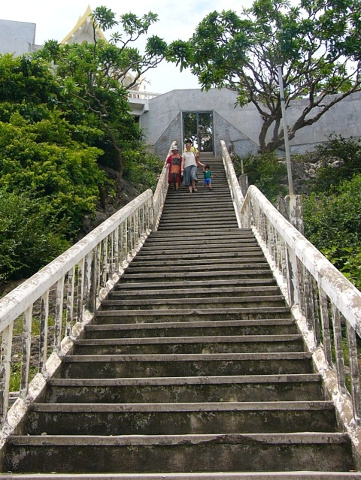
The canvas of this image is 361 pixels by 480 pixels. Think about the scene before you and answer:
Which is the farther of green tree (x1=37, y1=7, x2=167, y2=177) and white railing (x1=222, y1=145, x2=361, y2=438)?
green tree (x1=37, y1=7, x2=167, y2=177)

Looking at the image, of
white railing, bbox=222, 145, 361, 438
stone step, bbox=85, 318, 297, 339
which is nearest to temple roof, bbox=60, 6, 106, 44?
white railing, bbox=222, 145, 361, 438

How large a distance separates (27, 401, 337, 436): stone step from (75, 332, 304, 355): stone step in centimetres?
88

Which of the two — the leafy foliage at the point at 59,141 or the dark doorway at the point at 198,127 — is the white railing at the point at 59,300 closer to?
the leafy foliage at the point at 59,141

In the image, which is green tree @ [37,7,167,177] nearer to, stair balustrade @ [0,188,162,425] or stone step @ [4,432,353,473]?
stair balustrade @ [0,188,162,425]

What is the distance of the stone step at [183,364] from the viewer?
11.7ft

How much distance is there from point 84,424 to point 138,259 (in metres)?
3.87

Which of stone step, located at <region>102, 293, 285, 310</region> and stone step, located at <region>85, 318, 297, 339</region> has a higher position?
stone step, located at <region>102, 293, 285, 310</region>

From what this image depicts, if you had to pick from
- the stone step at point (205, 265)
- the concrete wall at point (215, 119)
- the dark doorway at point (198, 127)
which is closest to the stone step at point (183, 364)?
the stone step at point (205, 265)

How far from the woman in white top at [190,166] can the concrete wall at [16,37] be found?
989 centimetres

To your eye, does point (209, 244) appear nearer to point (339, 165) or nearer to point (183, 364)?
point (183, 364)

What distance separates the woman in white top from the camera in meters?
11.7

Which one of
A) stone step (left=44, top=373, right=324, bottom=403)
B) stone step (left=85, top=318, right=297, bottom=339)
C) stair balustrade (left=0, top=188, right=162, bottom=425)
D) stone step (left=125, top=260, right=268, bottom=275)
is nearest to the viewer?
stair balustrade (left=0, top=188, right=162, bottom=425)

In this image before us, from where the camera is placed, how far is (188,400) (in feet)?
10.7

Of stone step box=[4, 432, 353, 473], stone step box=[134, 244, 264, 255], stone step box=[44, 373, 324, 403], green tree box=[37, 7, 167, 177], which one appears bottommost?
stone step box=[4, 432, 353, 473]
